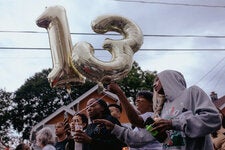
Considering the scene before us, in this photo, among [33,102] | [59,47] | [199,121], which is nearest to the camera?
[199,121]

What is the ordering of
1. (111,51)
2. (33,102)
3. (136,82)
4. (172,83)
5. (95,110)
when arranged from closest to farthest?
(172,83)
(95,110)
(111,51)
(136,82)
(33,102)

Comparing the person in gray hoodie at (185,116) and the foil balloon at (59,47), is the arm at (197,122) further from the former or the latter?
the foil balloon at (59,47)

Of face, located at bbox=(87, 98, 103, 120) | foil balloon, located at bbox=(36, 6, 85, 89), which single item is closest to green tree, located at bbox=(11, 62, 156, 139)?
foil balloon, located at bbox=(36, 6, 85, 89)

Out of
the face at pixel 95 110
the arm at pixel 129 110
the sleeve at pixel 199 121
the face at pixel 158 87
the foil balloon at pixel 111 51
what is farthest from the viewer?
the face at pixel 95 110

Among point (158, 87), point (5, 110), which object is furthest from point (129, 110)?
point (5, 110)

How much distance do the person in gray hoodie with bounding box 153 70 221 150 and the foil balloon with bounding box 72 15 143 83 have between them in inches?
34.1

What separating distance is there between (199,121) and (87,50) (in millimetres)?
1875

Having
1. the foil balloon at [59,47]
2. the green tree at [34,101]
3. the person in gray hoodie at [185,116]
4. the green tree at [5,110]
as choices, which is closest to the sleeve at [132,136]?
the person in gray hoodie at [185,116]

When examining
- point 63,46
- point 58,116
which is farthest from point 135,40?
point 58,116

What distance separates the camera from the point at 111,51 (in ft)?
14.1

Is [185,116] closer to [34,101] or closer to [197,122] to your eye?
[197,122]

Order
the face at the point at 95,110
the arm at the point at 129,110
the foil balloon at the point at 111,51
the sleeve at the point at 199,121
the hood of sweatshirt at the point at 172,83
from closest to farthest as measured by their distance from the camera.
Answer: the sleeve at the point at 199,121
the hood of sweatshirt at the point at 172,83
the arm at the point at 129,110
the foil balloon at the point at 111,51
the face at the point at 95,110

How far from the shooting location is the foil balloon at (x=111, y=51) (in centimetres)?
399

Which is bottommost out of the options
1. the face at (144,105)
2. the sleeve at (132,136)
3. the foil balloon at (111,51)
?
the sleeve at (132,136)
